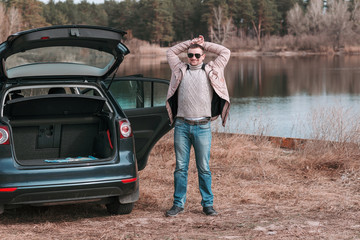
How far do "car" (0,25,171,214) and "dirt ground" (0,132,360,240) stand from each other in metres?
0.31

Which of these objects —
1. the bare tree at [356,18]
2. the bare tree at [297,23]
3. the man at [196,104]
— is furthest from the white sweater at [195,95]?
the bare tree at [297,23]

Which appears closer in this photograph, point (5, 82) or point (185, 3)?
point (5, 82)

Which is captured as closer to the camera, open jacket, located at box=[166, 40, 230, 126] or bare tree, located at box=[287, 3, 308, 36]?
open jacket, located at box=[166, 40, 230, 126]

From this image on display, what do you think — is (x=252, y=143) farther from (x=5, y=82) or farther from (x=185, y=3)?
(x=185, y=3)

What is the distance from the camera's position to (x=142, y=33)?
10362cm

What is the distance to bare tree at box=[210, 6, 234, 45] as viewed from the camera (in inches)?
3568

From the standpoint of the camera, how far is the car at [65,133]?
527 centimetres

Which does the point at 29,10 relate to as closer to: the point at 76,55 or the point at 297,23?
the point at 297,23

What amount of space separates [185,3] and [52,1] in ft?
91.7

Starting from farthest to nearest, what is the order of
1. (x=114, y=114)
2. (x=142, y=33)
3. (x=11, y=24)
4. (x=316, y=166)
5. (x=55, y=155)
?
1. (x=142, y=33)
2. (x=11, y=24)
3. (x=316, y=166)
4. (x=55, y=155)
5. (x=114, y=114)

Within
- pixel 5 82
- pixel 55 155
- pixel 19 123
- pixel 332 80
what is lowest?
pixel 332 80

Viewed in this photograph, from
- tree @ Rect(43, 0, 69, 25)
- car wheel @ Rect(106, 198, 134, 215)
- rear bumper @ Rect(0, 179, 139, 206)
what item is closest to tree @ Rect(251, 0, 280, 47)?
tree @ Rect(43, 0, 69, 25)

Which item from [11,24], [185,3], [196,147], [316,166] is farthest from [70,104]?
[185,3]

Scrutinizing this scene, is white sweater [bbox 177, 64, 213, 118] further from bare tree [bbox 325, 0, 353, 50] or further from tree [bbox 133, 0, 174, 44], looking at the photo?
tree [bbox 133, 0, 174, 44]
